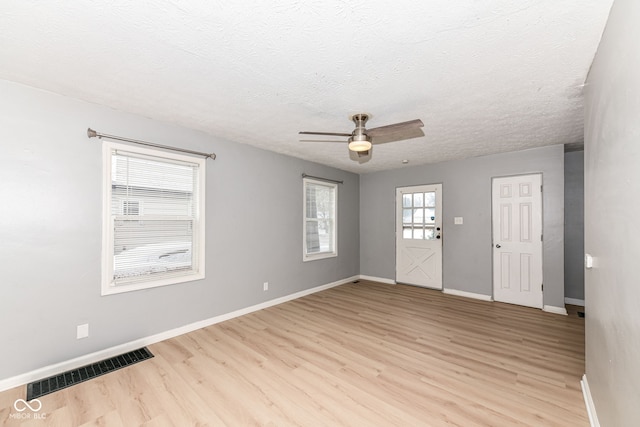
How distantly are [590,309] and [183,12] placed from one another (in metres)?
3.25

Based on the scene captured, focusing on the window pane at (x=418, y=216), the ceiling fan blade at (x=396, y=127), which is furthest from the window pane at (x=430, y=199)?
the ceiling fan blade at (x=396, y=127)

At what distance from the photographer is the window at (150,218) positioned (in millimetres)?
2744

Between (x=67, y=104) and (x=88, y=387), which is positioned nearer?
(x=88, y=387)

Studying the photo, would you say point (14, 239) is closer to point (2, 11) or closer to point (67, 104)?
point (67, 104)

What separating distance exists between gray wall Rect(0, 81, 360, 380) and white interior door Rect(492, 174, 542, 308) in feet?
14.1

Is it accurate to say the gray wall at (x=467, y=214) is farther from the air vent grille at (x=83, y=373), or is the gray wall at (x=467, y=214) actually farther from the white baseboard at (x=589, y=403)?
the air vent grille at (x=83, y=373)

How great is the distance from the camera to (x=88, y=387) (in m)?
2.21

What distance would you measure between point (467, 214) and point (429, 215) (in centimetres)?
68

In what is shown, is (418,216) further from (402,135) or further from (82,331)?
(82,331)

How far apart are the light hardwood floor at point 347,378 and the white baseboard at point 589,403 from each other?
0.16ft

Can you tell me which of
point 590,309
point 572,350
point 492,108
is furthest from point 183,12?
point 572,350

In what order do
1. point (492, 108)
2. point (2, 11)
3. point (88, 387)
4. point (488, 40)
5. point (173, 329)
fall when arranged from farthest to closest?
point (173, 329), point (492, 108), point (88, 387), point (488, 40), point (2, 11)

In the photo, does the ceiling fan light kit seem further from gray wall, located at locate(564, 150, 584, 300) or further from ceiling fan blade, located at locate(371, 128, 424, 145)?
gray wall, located at locate(564, 150, 584, 300)

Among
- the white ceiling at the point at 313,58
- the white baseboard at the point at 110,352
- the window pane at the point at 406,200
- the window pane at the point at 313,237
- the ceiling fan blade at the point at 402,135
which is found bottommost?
the white baseboard at the point at 110,352
